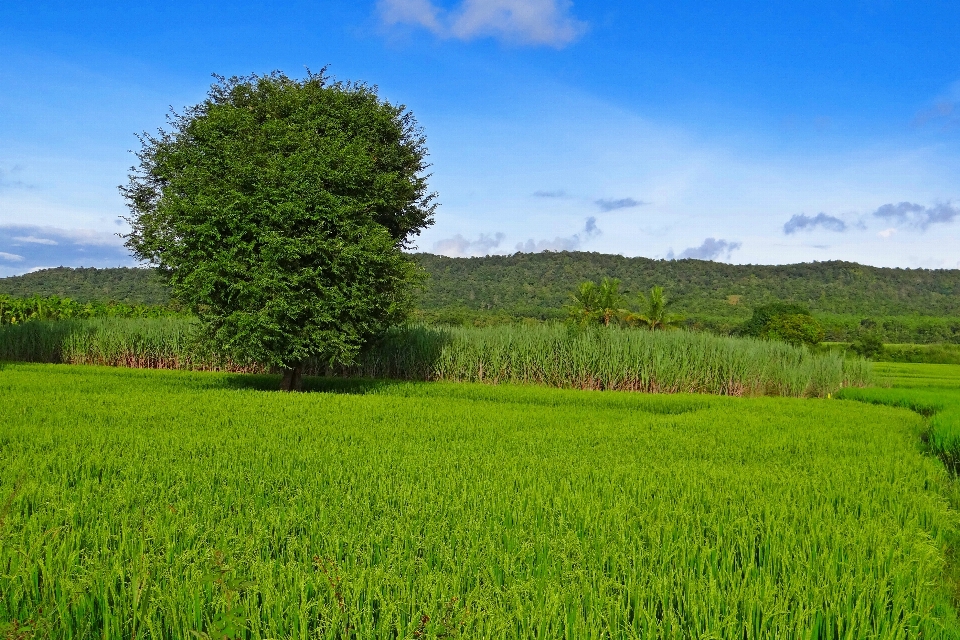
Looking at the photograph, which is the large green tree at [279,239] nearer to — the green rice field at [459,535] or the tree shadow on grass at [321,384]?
the tree shadow on grass at [321,384]

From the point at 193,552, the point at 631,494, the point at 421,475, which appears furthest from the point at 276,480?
the point at 631,494

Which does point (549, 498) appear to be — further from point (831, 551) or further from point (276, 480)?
point (276, 480)

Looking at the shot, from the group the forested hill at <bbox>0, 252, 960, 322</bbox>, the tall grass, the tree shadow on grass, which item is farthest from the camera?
the forested hill at <bbox>0, 252, 960, 322</bbox>

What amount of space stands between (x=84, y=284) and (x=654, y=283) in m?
77.3

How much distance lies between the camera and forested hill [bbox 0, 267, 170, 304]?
259 ft

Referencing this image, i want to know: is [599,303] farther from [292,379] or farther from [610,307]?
[292,379]

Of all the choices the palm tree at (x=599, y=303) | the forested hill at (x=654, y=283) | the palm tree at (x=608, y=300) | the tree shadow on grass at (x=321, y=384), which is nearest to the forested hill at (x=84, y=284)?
the forested hill at (x=654, y=283)

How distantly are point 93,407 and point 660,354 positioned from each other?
15.0 metres

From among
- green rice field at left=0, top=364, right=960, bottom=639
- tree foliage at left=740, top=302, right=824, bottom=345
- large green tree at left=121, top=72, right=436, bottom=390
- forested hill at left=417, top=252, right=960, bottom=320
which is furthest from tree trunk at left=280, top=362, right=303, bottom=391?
forested hill at left=417, top=252, right=960, bottom=320

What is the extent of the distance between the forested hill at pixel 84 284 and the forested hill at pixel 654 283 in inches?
5.2

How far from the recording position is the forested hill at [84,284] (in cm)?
7900

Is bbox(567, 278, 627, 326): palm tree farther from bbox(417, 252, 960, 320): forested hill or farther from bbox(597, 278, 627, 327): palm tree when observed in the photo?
bbox(417, 252, 960, 320): forested hill

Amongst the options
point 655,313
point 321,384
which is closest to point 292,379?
point 321,384

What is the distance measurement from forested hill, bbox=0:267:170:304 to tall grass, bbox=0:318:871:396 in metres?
63.5
